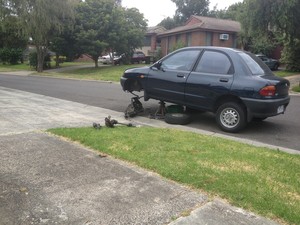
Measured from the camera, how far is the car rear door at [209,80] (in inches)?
293

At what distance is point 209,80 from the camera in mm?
7609

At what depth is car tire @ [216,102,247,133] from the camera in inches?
287

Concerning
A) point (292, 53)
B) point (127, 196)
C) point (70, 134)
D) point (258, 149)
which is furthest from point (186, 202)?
point (292, 53)

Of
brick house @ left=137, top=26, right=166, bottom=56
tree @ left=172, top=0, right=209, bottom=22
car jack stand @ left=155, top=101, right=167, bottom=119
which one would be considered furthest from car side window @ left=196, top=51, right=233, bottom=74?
tree @ left=172, top=0, right=209, bottom=22

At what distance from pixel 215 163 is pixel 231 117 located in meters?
2.84

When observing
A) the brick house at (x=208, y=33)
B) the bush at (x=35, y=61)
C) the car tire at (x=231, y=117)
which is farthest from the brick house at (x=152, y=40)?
the car tire at (x=231, y=117)

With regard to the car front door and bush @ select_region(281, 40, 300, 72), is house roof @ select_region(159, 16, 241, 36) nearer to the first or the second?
bush @ select_region(281, 40, 300, 72)

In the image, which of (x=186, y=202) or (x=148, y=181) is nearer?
(x=186, y=202)

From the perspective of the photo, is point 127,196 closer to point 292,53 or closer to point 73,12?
point 292,53

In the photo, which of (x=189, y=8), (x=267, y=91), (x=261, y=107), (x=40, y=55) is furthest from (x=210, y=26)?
(x=261, y=107)

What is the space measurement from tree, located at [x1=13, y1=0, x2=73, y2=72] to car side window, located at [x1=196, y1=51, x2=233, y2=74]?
22.3 m

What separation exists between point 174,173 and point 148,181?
39 centimetres

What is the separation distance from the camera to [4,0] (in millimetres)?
26531

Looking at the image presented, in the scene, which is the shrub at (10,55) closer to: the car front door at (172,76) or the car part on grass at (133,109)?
the car part on grass at (133,109)
